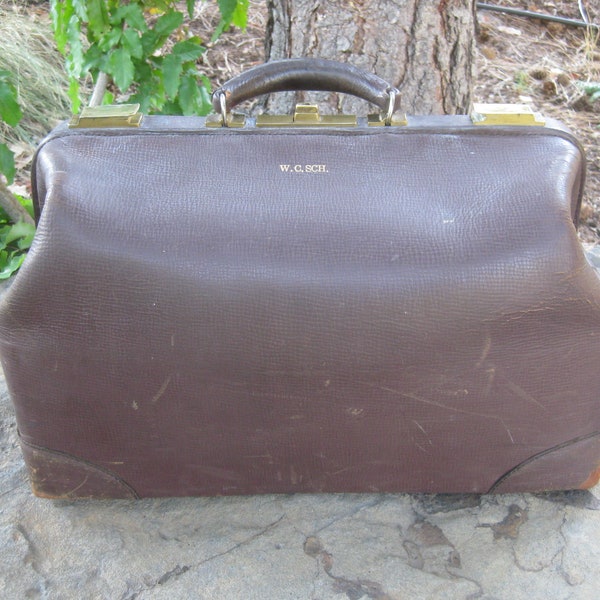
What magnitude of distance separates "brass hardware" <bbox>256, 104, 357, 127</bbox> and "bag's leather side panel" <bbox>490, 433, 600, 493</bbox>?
24.8 inches

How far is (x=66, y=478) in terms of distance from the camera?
119cm

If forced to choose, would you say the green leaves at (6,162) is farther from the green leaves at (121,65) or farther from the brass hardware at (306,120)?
the brass hardware at (306,120)

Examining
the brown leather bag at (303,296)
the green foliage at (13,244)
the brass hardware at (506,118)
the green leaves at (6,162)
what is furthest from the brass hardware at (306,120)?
the green foliage at (13,244)

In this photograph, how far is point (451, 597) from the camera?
1.08m

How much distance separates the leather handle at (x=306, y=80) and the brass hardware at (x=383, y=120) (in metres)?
0.02

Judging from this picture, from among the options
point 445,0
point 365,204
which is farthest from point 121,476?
point 445,0

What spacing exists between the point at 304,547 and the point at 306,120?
2.28 feet

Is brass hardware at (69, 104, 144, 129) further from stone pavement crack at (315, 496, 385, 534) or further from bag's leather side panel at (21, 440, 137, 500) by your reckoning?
stone pavement crack at (315, 496, 385, 534)

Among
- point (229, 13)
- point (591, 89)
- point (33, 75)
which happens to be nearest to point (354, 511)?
point (229, 13)

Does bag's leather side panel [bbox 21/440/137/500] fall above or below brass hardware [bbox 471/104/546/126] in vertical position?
below

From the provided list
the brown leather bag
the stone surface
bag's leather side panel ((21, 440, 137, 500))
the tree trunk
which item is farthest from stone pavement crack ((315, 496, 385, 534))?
the tree trunk

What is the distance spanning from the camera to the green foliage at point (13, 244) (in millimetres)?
1918

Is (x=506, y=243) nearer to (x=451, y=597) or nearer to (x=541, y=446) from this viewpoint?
(x=541, y=446)

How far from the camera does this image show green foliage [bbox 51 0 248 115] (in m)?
1.73
